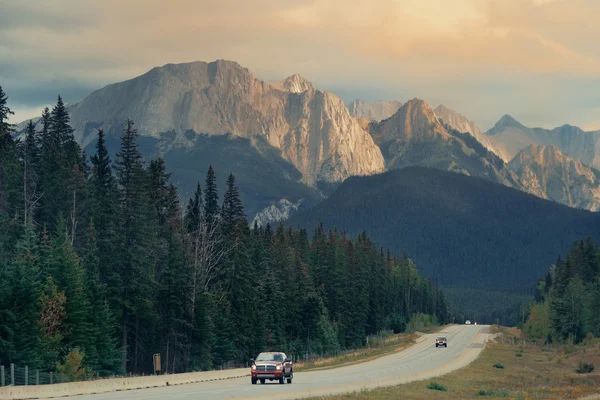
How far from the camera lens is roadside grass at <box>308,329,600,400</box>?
185 feet

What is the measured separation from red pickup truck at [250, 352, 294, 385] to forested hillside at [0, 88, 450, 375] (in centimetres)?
1873

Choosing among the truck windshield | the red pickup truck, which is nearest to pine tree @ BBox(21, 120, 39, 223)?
the truck windshield

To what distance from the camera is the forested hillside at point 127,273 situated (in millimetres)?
72562

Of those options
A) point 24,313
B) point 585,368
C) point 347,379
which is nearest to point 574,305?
point 585,368

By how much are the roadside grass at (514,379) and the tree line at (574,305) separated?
599cm

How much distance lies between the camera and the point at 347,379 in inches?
2680

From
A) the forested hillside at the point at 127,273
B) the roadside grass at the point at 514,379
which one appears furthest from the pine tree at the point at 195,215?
the roadside grass at the point at 514,379

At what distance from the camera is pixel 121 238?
289 feet

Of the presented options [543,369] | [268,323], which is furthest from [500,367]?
[268,323]

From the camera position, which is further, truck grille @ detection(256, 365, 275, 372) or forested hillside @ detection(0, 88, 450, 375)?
forested hillside @ detection(0, 88, 450, 375)

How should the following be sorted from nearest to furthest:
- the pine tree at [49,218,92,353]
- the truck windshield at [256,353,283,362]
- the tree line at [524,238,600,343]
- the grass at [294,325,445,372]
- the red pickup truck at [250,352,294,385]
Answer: the red pickup truck at [250,352,294,385] → the truck windshield at [256,353,283,362] → the pine tree at [49,218,92,353] → the grass at [294,325,445,372] → the tree line at [524,238,600,343]

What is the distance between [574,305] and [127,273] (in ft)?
297

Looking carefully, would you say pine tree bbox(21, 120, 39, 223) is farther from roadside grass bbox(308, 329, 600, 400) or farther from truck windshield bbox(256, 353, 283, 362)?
roadside grass bbox(308, 329, 600, 400)

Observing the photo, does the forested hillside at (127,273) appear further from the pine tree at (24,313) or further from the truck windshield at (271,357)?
the truck windshield at (271,357)
